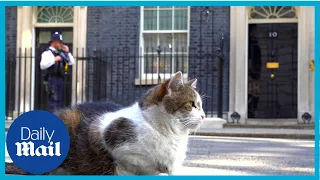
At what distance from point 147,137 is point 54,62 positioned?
2903mm

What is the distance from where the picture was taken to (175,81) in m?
2.13

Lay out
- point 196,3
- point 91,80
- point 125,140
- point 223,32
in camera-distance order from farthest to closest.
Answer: point 91,80, point 223,32, point 125,140, point 196,3

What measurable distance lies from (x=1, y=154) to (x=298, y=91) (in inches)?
273

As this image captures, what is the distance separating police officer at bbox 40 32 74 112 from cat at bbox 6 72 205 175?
1.98 metres

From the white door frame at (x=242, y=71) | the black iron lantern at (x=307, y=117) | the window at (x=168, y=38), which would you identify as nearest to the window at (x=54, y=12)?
the window at (x=168, y=38)

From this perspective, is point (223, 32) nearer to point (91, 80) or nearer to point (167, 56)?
point (167, 56)

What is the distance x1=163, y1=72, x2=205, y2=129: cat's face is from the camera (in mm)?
2113

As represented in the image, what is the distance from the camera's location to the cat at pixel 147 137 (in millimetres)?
2109

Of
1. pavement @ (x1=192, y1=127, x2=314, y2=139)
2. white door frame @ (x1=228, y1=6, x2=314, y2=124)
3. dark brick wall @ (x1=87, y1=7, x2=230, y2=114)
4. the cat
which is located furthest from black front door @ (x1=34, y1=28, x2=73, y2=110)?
the cat

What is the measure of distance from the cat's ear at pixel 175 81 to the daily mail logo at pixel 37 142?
0.41 metres

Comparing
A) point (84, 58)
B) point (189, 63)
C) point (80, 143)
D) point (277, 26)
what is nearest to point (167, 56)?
point (189, 63)

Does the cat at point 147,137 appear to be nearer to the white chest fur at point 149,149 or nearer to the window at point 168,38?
the white chest fur at point 149,149

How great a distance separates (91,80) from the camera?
906 cm

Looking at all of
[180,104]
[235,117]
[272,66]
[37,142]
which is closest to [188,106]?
[180,104]
